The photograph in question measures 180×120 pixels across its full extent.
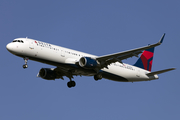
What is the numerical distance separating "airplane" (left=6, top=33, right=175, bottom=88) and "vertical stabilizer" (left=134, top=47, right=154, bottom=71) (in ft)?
5.52

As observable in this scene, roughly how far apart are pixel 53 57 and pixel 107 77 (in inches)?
365

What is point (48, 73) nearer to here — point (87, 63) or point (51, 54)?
point (51, 54)

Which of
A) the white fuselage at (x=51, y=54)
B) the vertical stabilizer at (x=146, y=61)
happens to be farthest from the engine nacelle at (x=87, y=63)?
the vertical stabilizer at (x=146, y=61)

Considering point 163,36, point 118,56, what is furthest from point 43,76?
point 163,36

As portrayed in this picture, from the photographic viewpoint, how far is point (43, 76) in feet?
138

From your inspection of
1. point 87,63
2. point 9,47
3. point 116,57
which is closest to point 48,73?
point 87,63

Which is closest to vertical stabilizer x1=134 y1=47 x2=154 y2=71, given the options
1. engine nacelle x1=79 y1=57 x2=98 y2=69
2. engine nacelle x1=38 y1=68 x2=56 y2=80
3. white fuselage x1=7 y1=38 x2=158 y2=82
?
white fuselage x1=7 y1=38 x2=158 y2=82

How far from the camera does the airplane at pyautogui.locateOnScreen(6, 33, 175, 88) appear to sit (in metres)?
34.2

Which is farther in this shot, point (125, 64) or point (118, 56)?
point (125, 64)

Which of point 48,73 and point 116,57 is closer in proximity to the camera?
point 116,57

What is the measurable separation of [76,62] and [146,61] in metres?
15.8

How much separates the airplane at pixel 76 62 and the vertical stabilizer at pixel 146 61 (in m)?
1.68

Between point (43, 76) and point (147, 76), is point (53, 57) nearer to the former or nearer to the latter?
point (43, 76)

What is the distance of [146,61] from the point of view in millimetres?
47812
